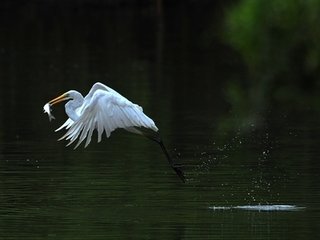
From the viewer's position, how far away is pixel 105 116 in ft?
49.9

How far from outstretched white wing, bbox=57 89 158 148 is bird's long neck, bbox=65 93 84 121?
9 centimetres

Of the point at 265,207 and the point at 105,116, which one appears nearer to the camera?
the point at 265,207

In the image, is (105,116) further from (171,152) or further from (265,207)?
(171,152)

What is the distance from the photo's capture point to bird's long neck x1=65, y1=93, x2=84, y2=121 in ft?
50.5

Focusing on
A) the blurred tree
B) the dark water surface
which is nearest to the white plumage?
the dark water surface

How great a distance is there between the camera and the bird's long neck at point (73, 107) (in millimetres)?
15391

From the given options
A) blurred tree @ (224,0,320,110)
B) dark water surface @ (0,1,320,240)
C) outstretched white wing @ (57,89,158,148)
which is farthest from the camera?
blurred tree @ (224,0,320,110)

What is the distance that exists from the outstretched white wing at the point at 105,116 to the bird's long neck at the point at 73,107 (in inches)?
3.6

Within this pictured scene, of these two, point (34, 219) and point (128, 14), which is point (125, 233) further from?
point (128, 14)

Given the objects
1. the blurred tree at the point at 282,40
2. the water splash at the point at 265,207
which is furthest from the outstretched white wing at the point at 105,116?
the blurred tree at the point at 282,40

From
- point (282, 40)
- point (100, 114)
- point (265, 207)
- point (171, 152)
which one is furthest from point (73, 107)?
point (282, 40)

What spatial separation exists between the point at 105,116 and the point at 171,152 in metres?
3.99

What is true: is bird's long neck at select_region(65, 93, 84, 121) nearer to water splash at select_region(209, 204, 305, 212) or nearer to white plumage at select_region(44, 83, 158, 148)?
white plumage at select_region(44, 83, 158, 148)

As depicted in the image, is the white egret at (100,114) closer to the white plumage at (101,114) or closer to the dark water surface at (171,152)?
the white plumage at (101,114)
